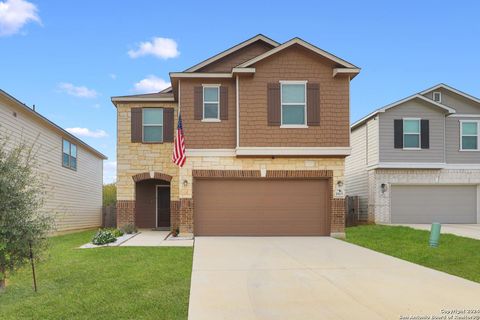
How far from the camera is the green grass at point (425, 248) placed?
10.5 metres

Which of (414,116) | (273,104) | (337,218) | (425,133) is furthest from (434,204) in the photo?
(273,104)

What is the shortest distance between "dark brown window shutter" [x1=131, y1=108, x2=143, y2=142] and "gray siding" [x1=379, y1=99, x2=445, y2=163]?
1149 centimetres

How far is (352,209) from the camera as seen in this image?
24812mm

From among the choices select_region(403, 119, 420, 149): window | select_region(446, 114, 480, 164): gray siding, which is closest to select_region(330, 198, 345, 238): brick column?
select_region(403, 119, 420, 149): window

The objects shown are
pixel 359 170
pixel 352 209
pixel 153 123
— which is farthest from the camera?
pixel 359 170

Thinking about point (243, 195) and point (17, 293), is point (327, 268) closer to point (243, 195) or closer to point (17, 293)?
point (17, 293)

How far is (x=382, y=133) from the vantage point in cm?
2234

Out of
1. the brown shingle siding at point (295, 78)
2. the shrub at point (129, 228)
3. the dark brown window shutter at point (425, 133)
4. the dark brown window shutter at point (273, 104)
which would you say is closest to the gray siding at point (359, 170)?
the dark brown window shutter at point (425, 133)

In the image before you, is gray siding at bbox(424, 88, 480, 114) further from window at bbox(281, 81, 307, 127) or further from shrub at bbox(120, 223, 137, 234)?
shrub at bbox(120, 223, 137, 234)

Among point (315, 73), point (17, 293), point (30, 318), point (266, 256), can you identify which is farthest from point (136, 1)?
point (30, 318)

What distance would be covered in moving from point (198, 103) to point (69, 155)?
339 inches

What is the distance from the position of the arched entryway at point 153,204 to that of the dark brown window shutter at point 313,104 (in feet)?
25.1

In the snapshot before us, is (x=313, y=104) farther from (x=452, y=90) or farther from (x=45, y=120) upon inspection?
(x=452, y=90)

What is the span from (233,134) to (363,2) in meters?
6.77
